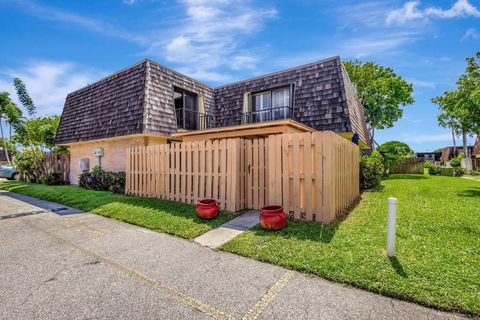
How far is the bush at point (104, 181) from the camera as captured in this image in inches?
438

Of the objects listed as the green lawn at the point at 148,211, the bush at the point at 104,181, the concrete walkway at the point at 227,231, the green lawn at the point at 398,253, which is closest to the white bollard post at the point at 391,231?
the green lawn at the point at 398,253

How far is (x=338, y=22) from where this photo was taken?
777 cm

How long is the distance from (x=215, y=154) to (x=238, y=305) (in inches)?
197

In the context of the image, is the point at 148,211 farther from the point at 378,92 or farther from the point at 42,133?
the point at 378,92

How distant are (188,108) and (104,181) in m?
5.87

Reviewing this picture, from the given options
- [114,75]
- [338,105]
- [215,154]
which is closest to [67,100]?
[114,75]

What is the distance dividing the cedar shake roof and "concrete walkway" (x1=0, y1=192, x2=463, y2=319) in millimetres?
7276

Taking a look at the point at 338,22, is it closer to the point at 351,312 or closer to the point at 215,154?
the point at 215,154

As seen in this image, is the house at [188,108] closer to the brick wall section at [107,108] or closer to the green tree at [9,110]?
the brick wall section at [107,108]

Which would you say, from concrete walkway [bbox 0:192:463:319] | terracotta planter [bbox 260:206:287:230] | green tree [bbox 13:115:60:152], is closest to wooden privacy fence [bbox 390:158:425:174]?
terracotta planter [bbox 260:206:287:230]

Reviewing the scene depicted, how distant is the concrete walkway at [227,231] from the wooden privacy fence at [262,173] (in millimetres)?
663

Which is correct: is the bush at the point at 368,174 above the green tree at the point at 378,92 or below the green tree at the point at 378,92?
below

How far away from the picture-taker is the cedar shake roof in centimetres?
1118

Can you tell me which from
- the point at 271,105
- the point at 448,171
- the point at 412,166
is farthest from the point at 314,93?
the point at 448,171
